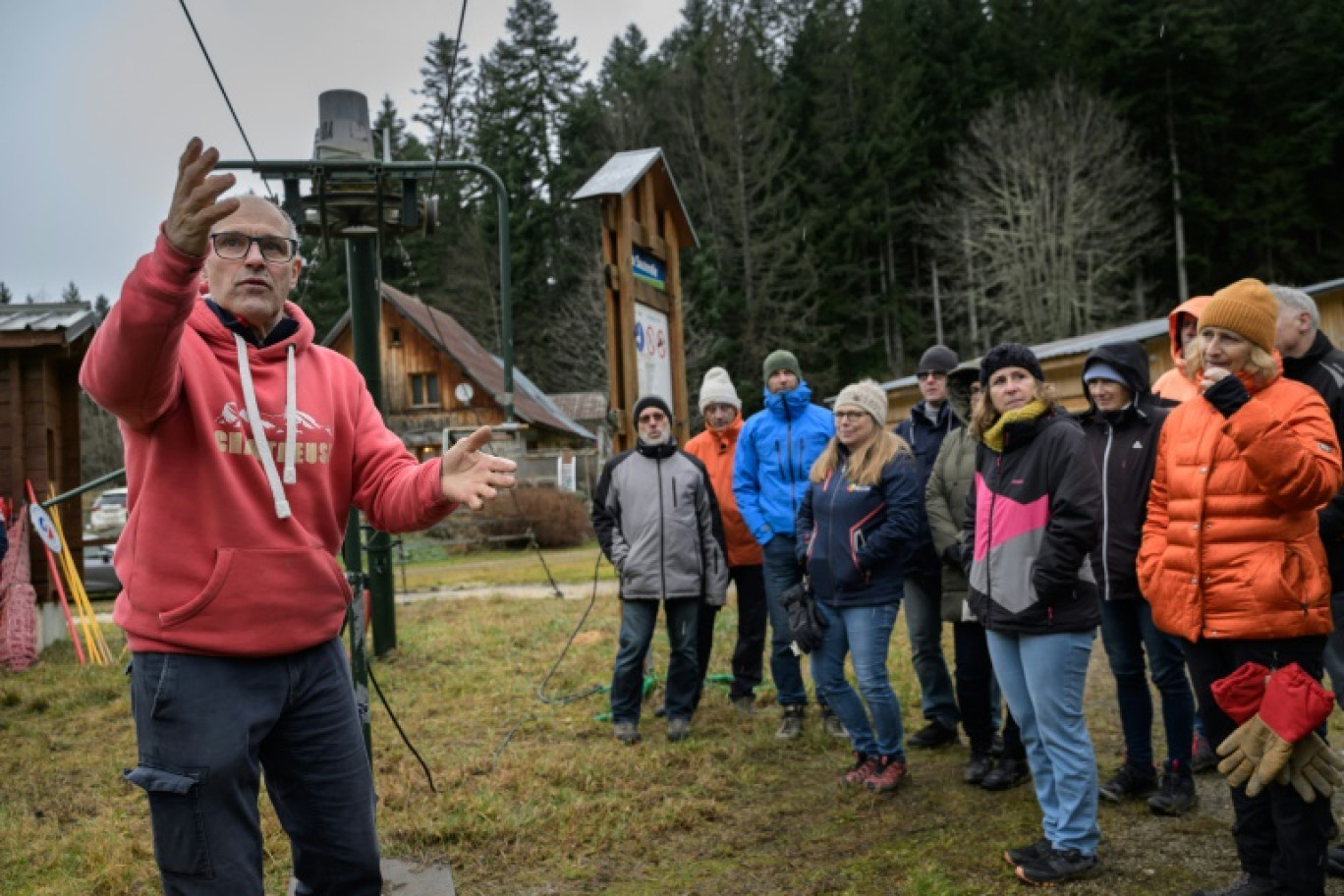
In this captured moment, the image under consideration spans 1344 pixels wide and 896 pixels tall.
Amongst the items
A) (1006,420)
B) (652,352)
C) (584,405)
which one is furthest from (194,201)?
(584,405)

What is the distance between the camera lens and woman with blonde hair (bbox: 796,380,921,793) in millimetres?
4668

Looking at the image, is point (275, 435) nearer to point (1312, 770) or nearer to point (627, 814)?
point (627, 814)

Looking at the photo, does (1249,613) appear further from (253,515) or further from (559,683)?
(559,683)

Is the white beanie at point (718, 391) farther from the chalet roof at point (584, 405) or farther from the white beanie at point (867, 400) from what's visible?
the chalet roof at point (584, 405)

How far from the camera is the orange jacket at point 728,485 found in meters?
6.43

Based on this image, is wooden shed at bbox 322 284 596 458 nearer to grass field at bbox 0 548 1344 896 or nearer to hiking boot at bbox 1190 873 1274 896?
grass field at bbox 0 548 1344 896

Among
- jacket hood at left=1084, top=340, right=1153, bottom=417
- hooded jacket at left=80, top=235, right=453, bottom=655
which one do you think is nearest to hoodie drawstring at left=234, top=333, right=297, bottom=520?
hooded jacket at left=80, top=235, right=453, bottom=655

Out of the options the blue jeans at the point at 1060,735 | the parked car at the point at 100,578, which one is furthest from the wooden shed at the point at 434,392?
the blue jeans at the point at 1060,735

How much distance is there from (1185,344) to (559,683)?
4833 mm

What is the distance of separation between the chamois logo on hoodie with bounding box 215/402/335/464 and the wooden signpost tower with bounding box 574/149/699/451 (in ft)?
14.9

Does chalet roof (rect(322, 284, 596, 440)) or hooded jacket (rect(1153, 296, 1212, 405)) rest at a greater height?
chalet roof (rect(322, 284, 596, 440))

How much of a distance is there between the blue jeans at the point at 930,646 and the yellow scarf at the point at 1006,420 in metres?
1.63

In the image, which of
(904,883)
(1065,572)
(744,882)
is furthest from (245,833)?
(1065,572)

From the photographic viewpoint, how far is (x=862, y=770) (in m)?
4.87
